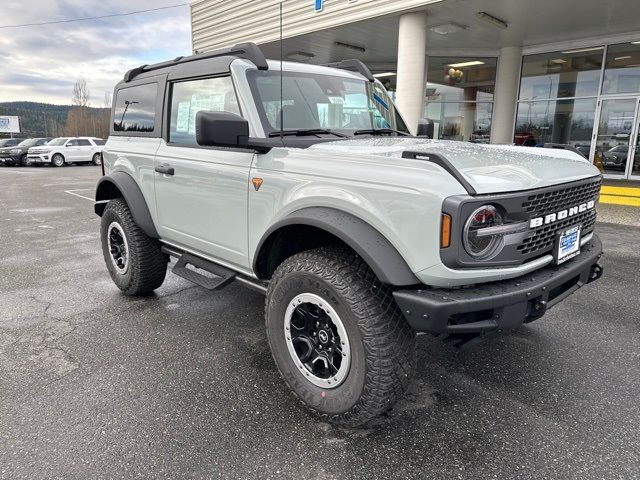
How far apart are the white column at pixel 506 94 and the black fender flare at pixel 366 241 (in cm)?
1296

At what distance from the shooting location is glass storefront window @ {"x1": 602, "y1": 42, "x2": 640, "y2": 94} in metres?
11.7

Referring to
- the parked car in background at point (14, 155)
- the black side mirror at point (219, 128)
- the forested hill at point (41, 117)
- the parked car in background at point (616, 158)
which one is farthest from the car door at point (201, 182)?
the forested hill at point (41, 117)

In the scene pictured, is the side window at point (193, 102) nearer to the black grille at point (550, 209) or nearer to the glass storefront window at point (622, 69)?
the black grille at point (550, 209)

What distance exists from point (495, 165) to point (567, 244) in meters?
0.69

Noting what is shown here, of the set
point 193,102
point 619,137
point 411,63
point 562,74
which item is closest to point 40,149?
point 411,63

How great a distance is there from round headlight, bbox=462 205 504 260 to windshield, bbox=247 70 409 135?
1467 mm

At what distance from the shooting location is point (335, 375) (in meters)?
2.45

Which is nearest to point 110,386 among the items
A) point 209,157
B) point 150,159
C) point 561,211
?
point 209,157

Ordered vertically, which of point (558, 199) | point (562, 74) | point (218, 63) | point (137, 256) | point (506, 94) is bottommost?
point (137, 256)

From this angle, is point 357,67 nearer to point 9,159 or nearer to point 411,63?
point 411,63

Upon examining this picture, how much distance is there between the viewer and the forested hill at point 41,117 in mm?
71438

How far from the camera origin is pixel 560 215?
2.47 m

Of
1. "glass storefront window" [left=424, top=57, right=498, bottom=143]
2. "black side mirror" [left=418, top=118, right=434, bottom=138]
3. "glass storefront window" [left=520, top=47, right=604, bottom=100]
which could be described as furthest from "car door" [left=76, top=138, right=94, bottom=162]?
"black side mirror" [left=418, top=118, right=434, bottom=138]

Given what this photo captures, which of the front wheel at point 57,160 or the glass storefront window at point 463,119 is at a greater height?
the glass storefront window at point 463,119
